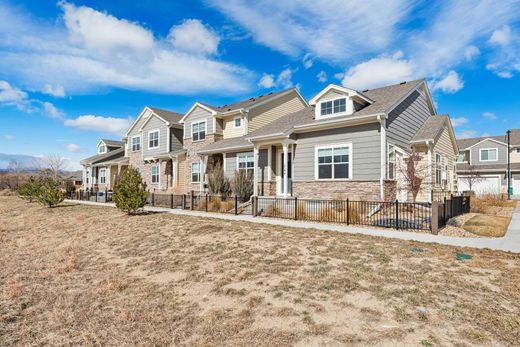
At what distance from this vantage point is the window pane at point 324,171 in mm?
16312

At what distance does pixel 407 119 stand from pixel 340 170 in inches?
194

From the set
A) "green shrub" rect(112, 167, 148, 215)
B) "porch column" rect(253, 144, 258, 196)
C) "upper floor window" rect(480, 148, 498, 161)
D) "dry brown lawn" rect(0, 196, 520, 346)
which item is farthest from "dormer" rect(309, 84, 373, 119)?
"upper floor window" rect(480, 148, 498, 161)

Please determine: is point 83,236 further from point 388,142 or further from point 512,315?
point 388,142

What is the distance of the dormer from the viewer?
16031 mm

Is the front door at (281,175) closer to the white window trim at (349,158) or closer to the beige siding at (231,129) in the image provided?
the white window trim at (349,158)

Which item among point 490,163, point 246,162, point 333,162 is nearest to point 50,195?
point 246,162

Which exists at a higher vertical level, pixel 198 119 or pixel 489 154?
pixel 198 119

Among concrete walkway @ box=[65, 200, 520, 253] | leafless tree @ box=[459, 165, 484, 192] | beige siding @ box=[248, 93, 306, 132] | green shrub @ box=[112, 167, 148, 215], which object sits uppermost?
beige siding @ box=[248, 93, 306, 132]

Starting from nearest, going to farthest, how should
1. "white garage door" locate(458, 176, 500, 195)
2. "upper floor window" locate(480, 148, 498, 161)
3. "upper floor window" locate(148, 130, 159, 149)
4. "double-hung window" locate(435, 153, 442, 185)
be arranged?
"double-hung window" locate(435, 153, 442, 185) → "upper floor window" locate(148, 130, 159, 149) → "white garage door" locate(458, 176, 500, 195) → "upper floor window" locate(480, 148, 498, 161)

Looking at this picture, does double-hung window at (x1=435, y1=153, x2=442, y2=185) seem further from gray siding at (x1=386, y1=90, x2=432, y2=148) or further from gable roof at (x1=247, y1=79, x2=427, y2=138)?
gable roof at (x1=247, y1=79, x2=427, y2=138)

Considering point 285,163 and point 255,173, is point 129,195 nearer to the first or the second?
point 255,173

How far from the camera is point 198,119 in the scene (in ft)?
81.7

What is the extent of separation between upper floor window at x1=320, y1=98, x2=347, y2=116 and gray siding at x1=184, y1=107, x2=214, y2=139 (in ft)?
32.5

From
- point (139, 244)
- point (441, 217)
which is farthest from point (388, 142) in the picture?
point (139, 244)
